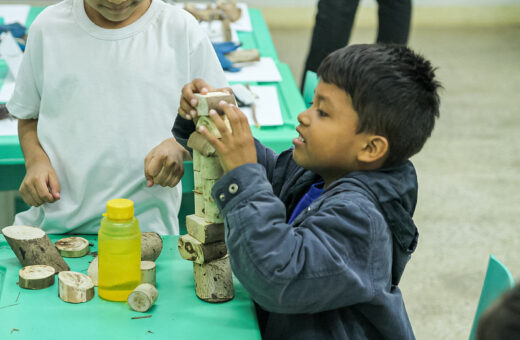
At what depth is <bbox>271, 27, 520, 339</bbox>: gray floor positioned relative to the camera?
7.56 feet

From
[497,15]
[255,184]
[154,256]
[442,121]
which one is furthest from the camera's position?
[497,15]

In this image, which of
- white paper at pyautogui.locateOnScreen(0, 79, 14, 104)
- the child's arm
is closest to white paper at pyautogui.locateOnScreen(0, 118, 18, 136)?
white paper at pyautogui.locateOnScreen(0, 79, 14, 104)

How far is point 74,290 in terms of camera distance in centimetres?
106

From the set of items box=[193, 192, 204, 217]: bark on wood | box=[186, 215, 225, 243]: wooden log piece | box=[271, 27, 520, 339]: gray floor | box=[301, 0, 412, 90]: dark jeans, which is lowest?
box=[271, 27, 520, 339]: gray floor

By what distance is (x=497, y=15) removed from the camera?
5676 millimetres

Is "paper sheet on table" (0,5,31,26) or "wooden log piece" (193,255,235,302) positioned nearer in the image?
"wooden log piece" (193,255,235,302)

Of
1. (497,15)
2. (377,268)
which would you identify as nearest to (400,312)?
(377,268)

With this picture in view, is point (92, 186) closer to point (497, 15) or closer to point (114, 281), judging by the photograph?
point (114, 281)

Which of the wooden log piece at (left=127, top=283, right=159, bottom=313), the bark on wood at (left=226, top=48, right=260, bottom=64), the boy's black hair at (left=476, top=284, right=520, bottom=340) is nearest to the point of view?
the boy's black hair at (left=476, top=284, right=520, bottom=340)

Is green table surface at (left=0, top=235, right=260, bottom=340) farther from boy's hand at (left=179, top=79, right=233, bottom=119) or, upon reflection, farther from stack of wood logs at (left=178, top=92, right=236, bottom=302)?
boy's hand at (left=179, top=79, right=233, bottom=119)

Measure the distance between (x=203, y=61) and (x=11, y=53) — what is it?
3.09ft

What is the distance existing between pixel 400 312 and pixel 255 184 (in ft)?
1.02

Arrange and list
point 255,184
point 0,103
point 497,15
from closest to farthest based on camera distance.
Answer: point 255,184
point 0,103
point 497,15

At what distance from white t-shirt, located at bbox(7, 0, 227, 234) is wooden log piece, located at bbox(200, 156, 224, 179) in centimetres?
39
